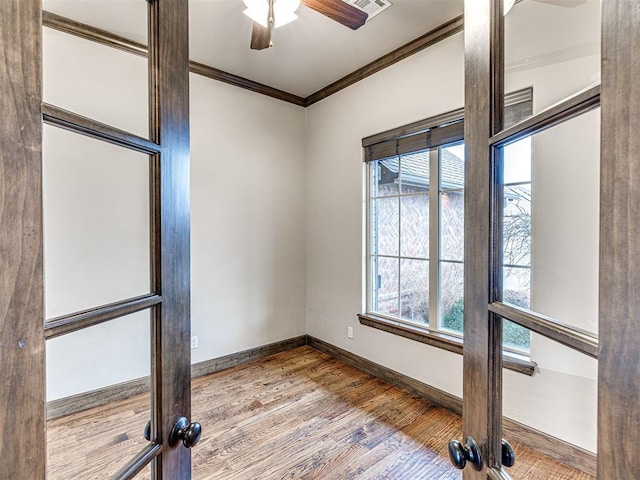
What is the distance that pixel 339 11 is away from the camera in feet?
5.74

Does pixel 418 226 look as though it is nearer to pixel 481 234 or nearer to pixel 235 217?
pixel 235 217

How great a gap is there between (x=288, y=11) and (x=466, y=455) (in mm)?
2087

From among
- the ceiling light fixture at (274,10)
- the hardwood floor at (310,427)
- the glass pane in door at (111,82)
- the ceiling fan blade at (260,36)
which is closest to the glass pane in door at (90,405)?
the hardwood floor at (310,427)

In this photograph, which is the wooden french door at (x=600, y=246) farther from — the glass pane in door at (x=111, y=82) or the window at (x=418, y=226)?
the window at (x=418, y=226)

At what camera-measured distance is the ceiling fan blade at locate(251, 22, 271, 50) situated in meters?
1.87

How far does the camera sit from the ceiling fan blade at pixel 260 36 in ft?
6.14

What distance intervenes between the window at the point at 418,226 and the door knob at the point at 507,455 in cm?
133

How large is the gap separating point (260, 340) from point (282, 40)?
9.19 ft

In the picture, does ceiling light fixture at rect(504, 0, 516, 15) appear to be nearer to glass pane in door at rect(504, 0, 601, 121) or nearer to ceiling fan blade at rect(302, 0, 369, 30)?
glass pane in door at rect(504, 0, 601, 121)

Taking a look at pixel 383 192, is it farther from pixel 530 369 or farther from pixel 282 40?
pixel 530 369

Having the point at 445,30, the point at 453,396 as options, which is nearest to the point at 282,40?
the point at 445,30

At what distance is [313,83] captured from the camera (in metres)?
3.19

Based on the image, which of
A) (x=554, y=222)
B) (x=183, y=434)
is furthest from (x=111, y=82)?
(x=554, y=222)

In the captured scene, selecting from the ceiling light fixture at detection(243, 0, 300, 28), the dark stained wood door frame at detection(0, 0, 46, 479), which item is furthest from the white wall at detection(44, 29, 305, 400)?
the ceiling light fixture at detection(243, 0, 300, 28)
